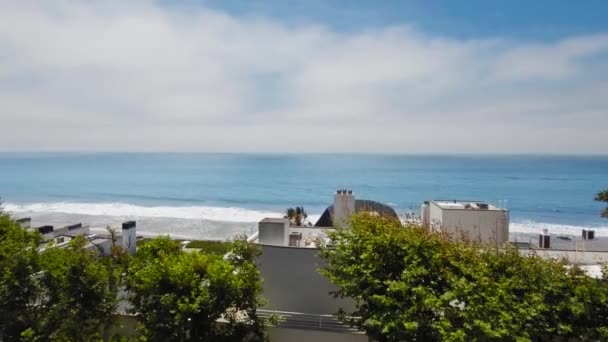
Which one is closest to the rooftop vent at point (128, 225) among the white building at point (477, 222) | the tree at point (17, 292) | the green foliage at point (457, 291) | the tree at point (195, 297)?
the tree at point (17, 292)

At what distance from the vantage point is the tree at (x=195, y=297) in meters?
9.23

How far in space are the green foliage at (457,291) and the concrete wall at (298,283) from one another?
134 cm

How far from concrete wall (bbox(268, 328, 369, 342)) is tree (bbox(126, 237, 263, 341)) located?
756 mm

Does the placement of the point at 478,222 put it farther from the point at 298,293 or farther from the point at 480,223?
the point at 298,293

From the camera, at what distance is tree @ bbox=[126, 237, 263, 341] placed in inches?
364

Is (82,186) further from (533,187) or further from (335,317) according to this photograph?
(533,187)

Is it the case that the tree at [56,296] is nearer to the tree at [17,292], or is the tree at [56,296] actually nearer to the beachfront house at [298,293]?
the tree at [17,292]

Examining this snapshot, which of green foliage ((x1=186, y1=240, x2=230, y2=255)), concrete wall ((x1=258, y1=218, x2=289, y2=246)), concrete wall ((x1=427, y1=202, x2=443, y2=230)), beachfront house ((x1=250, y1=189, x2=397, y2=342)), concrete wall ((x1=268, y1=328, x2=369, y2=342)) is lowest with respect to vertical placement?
green foliage ((x1=186, y1=240, x2=230, y2=255))

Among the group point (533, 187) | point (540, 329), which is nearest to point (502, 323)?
point (540, 329)

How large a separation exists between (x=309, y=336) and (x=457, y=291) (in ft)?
13.2

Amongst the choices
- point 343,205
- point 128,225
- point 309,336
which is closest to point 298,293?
point 309,336

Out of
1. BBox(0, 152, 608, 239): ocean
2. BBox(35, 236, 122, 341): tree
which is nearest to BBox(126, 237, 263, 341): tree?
BBox(35, 236, 122, 341): tree

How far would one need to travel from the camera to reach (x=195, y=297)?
920 cm

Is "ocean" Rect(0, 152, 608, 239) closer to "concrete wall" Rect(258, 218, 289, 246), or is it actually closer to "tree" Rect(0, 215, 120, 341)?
"concrete wall" Rect(258, 218, 289, 246)
